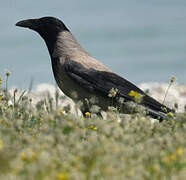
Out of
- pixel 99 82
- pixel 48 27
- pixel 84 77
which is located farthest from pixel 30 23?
pixel 99 82

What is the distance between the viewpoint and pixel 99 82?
7086 mm

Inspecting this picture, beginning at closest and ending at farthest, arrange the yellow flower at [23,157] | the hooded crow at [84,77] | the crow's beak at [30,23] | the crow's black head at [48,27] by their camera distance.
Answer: the yellow flower at [23,157] < the hooded crow at [84,77] < the crow's black head at [48,27] < the crow's beak at [30,23]

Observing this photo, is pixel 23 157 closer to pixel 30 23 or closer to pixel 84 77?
pixel 84 77

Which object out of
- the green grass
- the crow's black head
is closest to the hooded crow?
the crow's black head

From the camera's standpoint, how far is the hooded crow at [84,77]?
274 inches

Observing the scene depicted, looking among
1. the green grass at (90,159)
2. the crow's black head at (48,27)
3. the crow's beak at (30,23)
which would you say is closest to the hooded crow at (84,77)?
the crow's black head at (48,27)

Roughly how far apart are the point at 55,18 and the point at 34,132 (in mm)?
4284

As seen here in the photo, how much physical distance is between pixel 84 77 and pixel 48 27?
5.49 feet

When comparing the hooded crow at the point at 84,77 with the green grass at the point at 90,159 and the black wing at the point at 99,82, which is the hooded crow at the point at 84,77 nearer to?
the black wing at the point at 99,82

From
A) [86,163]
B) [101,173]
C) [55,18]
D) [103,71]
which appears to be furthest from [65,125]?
[55,18]

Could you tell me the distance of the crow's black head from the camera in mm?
7980

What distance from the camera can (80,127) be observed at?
13.9 ft

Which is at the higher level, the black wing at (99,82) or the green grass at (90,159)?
the black wing at (99,82)

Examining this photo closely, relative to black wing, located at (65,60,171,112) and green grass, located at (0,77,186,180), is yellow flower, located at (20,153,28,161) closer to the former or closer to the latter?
green grass, located at (0,77,186,180)
